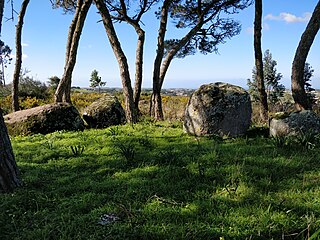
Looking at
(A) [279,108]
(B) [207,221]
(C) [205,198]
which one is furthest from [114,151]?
(A) [279,108]

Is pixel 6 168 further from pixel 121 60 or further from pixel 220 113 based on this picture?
pixel 121 60

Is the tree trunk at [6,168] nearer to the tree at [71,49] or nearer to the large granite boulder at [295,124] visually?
the large granite boulder at [295,124]

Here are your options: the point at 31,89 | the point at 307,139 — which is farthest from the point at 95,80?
the point at 307,139

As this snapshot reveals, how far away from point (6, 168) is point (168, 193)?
2.00 meters

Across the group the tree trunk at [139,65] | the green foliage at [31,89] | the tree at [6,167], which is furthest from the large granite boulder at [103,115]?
the green foliage at [31,89]

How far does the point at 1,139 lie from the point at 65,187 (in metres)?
0.96

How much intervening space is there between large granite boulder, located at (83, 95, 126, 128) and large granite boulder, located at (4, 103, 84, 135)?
436mm

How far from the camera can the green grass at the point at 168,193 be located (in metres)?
2.85

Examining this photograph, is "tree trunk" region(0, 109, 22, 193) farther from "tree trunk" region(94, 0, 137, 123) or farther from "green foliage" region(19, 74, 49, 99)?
"green foliage" region(19, 74, 49, 99)

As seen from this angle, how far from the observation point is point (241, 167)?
438 centimetres

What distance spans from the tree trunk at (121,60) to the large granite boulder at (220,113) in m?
2.48

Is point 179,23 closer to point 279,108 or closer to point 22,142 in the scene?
point 279,108

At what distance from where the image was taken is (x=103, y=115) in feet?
30.3

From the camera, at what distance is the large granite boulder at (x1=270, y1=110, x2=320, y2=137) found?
20.3 feet
